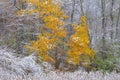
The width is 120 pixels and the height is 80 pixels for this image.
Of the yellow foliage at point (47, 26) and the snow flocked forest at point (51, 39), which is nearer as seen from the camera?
the yellow foliage at point (47, 26)

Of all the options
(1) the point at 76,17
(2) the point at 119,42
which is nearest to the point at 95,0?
(1) the point at 76,17

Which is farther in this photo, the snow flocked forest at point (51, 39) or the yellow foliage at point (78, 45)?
the yellow foliage at point (78, 45)

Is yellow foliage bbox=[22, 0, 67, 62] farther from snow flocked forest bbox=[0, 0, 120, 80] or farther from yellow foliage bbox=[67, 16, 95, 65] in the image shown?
yellow foliage bbox=[67, 16, 95, 65]

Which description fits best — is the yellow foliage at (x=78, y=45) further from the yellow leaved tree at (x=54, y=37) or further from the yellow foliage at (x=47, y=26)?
the yellow foliage at (x=47, y=26)

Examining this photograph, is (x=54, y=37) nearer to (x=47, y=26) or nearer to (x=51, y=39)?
(x=51, y=39)

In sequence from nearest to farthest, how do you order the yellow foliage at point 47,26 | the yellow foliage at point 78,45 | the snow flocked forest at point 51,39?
1. the yellow foliage at point 47,26
2. the snow flocked forest at point 51,39
3. the yellow foliage at point 78,45

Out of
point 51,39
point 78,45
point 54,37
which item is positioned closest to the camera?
point 51,39

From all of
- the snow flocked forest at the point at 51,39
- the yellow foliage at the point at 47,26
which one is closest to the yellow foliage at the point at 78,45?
the snow flocked forest at the point at 51,39

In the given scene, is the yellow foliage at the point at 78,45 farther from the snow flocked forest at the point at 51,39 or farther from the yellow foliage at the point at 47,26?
the yellow foliage at the point at 47,26

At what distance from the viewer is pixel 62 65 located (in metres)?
12.7

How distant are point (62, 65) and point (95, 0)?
27.3 feet

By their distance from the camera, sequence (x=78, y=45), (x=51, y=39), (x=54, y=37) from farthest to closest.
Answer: (x=78, y=45) < (x=54, y=37) < (x=51, y=39)

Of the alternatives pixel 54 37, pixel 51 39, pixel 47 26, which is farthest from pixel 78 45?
pixel 47 26

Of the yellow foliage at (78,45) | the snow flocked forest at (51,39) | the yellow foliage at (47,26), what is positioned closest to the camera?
the yellow foliage at (47,26)
